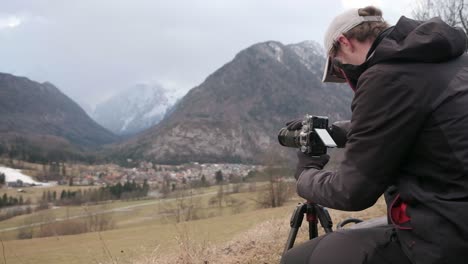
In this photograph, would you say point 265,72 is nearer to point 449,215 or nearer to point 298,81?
point 298,81

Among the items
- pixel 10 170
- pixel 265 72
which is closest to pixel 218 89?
pixel 265 72

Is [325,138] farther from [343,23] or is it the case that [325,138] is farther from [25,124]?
[25,124]

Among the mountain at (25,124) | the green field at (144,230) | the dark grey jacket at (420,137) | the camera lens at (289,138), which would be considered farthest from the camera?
the mountain at (25,124)

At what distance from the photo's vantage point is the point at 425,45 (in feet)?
4.46

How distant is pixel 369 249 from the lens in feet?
4.91

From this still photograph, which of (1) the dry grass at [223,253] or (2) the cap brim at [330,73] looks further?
(1) the dry grass at [223,253]

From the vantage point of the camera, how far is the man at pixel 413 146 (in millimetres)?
1314

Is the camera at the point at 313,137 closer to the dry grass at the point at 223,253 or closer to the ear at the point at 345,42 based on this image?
the ear at the point at 345,42

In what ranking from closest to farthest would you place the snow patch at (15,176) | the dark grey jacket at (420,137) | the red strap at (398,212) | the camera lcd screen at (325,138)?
1. the dark grey jacket at (420,137)
2. the red strap at (398,212)
3. the camera lcd screen at (325,138)
4. the snow patch at (15,176)

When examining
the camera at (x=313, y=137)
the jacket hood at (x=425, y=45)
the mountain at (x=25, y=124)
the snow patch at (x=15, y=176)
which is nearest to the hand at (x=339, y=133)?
the camera at (x=313, y=137)

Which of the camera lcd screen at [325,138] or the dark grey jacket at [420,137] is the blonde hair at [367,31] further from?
the camera lcd screen at [325,138]

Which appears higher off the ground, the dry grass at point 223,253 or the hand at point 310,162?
the hand at point 310,162

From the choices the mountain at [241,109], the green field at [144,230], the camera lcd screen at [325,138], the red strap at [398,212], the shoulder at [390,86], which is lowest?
the green field at [144,230]

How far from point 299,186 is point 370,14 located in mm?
723
